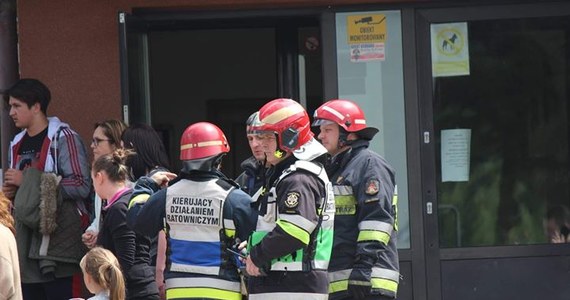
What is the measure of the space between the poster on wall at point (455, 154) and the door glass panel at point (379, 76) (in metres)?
0.31

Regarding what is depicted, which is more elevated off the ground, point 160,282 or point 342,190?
point 342,190

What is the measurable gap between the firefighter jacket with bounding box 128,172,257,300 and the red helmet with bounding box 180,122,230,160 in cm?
11

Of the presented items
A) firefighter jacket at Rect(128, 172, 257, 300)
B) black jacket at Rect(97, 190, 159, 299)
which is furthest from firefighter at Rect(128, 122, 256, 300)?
black jacket at Rect(97, 190, 159, 299)

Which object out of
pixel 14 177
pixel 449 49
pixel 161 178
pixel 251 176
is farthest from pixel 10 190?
pixel 449 49

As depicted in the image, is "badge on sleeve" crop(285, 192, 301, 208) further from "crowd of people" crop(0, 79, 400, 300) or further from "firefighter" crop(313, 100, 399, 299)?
"firefighter" crop(313, 100, 399, 299)

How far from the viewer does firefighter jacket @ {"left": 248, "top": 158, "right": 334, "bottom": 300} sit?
5.43 meters

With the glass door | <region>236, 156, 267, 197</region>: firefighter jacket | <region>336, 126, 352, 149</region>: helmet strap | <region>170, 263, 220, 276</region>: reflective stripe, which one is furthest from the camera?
the glass door

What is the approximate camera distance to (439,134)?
28.2 ft

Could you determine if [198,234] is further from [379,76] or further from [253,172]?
[379,76]

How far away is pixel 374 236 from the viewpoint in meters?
6.17

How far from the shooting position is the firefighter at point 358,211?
20.2 ft

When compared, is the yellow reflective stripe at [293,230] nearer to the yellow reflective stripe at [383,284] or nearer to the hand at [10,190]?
the yellow reflective stripe at [383,284]

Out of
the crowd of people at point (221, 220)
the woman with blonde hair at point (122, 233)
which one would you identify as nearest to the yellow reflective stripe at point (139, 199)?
the crowd of people at point (221, 220)

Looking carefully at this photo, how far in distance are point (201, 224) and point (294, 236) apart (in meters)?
0.52
